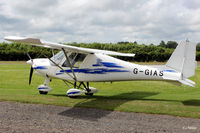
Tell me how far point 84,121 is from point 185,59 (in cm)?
536

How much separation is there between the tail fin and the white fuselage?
0.95 feet

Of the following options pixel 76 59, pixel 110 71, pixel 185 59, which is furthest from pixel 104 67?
pixel 185 59

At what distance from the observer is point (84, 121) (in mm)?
6953

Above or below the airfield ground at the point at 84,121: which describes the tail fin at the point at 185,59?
above

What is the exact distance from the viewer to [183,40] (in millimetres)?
9359

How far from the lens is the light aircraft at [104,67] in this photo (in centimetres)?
934

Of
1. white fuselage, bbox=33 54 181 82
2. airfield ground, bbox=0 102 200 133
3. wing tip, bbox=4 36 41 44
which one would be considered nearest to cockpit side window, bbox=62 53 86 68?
white fuselage, bbox=33 54 181 82

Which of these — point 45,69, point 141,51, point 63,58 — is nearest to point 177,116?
point 63,58

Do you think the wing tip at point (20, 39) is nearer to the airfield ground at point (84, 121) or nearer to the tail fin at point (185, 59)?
the airfield ground at point (84, 121)

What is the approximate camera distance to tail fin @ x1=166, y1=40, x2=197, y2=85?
30.1 ft

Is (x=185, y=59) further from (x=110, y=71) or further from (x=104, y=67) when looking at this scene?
(x=104, y=67)

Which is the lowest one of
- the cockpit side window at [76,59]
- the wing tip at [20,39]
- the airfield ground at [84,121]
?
the airfield ground at [84,121]

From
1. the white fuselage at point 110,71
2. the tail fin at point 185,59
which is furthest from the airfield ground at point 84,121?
the tail fin at point 185,59

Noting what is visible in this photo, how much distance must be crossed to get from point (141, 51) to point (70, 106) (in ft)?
180
